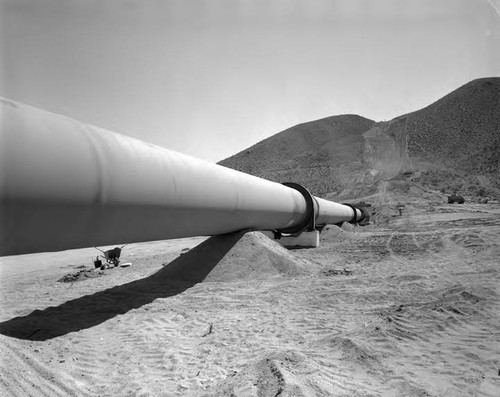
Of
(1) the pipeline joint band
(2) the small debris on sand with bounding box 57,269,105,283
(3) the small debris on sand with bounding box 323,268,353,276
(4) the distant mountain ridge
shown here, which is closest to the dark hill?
(4) the distant mountain ridge

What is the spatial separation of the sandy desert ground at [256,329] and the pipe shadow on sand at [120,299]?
0.03 meters

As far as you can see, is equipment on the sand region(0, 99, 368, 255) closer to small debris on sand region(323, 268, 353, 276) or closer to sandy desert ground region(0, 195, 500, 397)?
sandy desert ground region(0, 195, 500, 397)

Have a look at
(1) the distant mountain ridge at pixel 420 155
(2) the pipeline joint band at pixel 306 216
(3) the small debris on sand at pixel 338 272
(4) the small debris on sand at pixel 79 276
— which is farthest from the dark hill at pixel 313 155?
(4) the small debris on sand at pixel 79 276

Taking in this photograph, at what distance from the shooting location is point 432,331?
4.18 meters

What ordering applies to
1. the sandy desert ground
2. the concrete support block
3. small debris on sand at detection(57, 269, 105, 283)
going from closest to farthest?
the sandy desert ground
small debris on sand at detection(57, 269, 105, 283)
the concrete support block

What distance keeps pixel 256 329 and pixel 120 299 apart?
114 inches

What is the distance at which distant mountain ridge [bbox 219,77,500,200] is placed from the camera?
4766 cm

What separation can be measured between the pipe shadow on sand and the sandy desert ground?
26 millimetres

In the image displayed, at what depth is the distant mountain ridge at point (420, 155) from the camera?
4766 cm

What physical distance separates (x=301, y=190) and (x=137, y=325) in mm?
8490

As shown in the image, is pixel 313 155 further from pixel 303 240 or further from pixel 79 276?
pixel 79 276

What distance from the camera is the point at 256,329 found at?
439 centimetres

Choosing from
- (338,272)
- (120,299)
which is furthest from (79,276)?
(338,272)

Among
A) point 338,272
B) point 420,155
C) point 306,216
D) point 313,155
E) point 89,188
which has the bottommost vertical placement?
point 338,272
